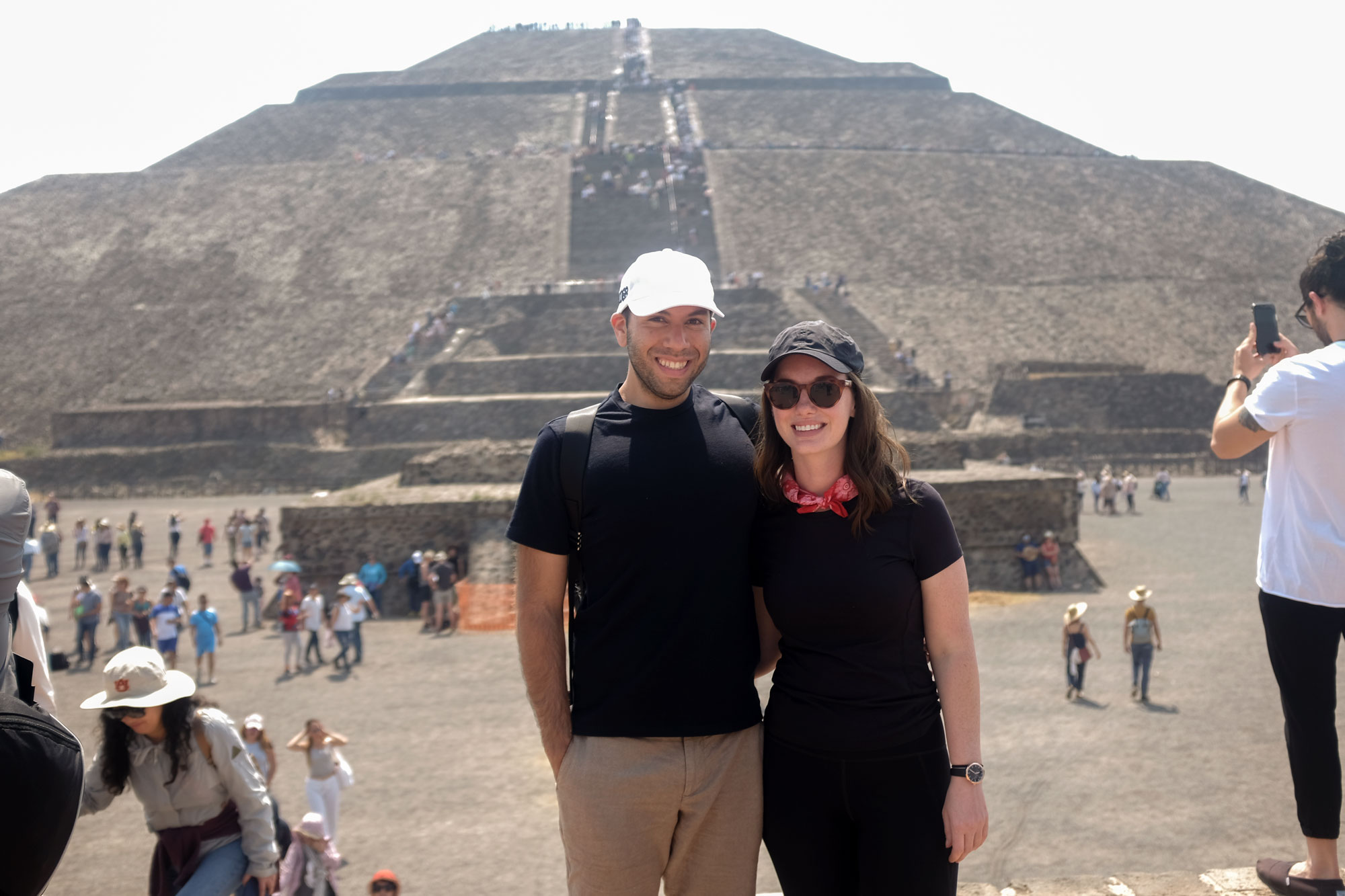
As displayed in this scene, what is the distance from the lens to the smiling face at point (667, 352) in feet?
7.93

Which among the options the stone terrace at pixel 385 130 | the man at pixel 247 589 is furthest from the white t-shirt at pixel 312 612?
the stone terrace at pixel 385 130

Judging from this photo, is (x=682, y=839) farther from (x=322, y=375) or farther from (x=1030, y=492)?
(x=322, y=375)

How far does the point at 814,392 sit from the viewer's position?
234 centimetres

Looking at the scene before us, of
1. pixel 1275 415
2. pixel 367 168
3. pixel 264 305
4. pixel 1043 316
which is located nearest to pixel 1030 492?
pixel 1275 415

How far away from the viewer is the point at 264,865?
3.40 m

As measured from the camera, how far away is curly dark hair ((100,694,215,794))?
337cm

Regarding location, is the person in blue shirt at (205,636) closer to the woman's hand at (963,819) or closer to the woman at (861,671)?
the woman at (861,671)

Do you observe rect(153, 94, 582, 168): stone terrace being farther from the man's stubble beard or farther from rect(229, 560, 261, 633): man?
the man's stubble beard

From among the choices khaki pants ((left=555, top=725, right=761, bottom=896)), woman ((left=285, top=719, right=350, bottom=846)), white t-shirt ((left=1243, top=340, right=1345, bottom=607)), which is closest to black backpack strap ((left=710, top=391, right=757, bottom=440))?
khaki pants ((left=555, top=725, right=761, bottom=896))

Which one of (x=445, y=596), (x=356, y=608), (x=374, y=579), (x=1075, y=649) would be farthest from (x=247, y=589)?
(x=1075, y=649)

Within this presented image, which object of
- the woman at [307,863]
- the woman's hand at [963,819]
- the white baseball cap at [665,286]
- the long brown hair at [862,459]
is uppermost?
the white baseball cap at [665,286]

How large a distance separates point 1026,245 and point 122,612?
37.6 metres

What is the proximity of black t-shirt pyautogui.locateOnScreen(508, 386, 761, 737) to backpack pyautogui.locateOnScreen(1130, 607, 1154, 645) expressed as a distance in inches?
308

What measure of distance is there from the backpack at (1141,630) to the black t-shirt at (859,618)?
7.71 m
